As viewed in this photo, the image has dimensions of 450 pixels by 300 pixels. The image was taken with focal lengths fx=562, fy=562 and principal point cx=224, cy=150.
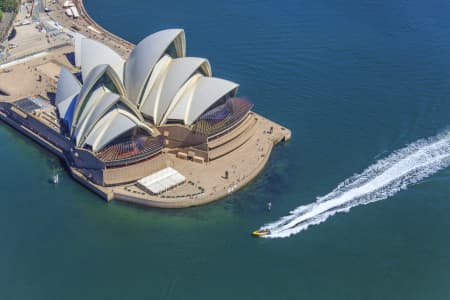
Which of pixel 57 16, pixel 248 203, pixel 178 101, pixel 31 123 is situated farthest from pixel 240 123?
pixel 57 16

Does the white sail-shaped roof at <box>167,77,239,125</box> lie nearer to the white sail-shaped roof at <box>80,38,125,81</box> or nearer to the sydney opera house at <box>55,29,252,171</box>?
the sydney opera house at <box>55,29,252,171</box>

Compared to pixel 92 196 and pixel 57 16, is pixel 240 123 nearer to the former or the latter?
pixel 92 196

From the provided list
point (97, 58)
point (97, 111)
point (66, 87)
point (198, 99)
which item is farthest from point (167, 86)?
point (66, 87)

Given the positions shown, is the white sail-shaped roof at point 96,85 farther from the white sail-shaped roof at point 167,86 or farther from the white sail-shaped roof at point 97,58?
the white sail-shaped roof at point 97,58

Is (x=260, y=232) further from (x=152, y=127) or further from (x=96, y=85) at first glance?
(x=96, y=85)

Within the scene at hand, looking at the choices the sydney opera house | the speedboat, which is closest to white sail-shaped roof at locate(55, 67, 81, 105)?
the sydney opera house

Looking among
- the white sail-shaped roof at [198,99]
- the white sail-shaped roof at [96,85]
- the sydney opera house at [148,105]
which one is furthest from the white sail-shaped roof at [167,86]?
the white sail-shaped roof at [96,85]
